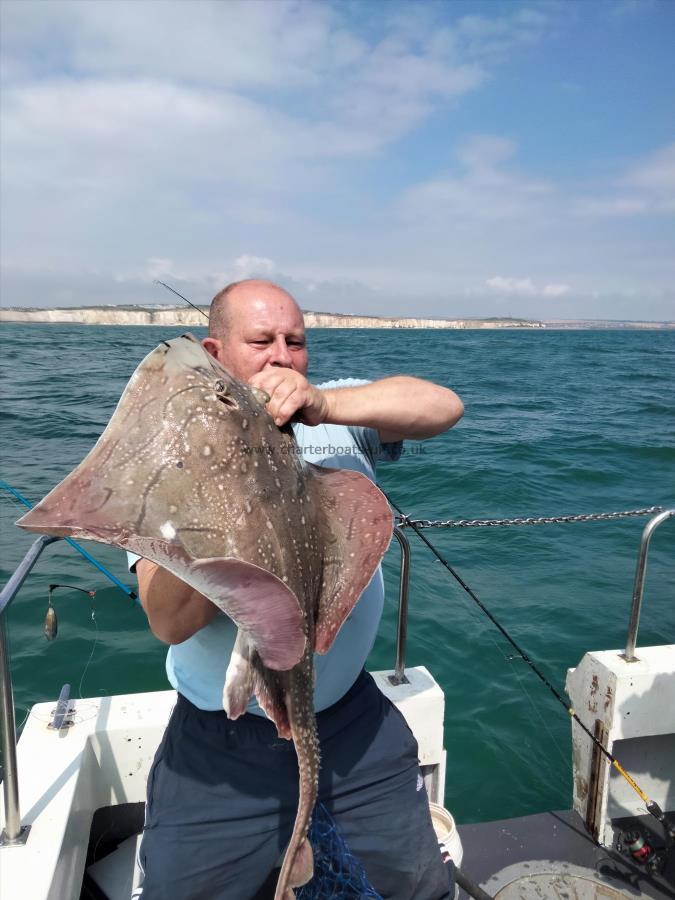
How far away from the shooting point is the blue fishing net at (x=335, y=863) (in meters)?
2.30

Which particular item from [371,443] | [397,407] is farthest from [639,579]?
[397,407]

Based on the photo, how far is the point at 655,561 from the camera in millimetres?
8953

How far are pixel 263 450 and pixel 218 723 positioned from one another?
1164 millimetres

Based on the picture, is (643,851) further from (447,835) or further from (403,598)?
(403,598)

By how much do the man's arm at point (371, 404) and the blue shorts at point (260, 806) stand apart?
1.14 metres

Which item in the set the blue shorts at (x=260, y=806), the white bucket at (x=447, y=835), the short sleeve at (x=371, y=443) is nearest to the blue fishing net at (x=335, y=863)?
the blue shorts at (x=260, y=806)

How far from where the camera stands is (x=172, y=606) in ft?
6.58

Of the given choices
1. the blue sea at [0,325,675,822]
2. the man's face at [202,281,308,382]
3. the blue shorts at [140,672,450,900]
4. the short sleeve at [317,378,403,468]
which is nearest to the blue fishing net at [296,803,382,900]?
the blue shorts at [140,672,450,900]

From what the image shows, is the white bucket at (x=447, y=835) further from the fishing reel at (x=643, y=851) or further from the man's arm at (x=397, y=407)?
the man's arm at (x=397, y=407)

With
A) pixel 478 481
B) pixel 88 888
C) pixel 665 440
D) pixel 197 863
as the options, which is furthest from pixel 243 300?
pixel 665 440

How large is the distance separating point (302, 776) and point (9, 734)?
1.09 metres

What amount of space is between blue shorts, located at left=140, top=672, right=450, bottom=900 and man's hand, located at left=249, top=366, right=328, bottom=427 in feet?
3.78

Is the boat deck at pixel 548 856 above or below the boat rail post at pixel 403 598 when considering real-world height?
below

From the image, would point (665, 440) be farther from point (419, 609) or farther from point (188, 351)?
point (188, 351)
